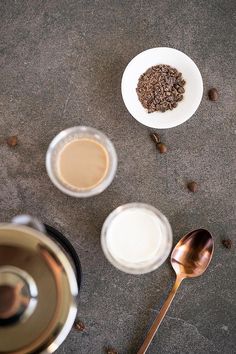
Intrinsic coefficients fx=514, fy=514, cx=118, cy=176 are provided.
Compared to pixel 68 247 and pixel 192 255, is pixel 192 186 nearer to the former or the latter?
pixel 192 255

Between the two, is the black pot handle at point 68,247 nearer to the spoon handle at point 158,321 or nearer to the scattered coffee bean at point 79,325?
the scattered coffee bean at point 79,325

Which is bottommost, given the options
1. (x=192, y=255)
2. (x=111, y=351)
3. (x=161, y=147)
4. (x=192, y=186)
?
(x=111, y=351)

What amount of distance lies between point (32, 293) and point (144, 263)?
35 centimetres

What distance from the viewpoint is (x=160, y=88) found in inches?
54.0

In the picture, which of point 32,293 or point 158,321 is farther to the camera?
point 158,321

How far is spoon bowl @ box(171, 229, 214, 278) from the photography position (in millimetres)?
1375

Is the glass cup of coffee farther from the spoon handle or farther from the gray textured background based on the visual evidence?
the spoon handle

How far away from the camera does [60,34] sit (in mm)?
1429

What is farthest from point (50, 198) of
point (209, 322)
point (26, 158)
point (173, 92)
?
point (209, 322)

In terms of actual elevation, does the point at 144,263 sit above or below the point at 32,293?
below

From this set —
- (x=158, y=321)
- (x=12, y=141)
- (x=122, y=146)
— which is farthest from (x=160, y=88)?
(x=158, y=321)

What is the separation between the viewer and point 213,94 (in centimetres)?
141

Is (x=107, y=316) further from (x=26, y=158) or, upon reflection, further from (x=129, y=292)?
(x=26, y=158)

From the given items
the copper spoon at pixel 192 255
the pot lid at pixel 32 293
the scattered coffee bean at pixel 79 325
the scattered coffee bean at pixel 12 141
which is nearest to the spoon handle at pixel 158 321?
the copper spoon at pixel 192 255
